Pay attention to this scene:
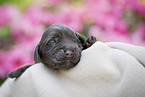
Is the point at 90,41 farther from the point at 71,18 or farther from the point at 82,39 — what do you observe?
the point at 71,18

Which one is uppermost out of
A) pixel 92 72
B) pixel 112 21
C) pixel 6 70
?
pixel 92 72

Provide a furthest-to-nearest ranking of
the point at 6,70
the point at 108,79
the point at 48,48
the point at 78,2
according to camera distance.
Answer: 1. the point at 78,2
2. the point at 6,70
3. the point at 48,48
4. the point at 108,79

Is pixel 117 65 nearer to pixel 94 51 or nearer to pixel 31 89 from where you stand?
pixel 94 51

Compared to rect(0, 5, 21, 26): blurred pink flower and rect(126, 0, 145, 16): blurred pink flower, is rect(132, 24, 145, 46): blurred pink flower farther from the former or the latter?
rect(0, 5, 21, 26): blurred pink flower

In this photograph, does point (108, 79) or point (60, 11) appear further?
point (60, 11)

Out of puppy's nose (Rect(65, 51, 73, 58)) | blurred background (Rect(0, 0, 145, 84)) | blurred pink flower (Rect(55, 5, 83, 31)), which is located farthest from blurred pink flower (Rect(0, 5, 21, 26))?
puppy's nose (Rect(65, 51, 73, 58))

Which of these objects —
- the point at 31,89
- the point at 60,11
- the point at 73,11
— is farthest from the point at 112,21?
the point at 31,89

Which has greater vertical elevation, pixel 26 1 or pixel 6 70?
pixel 26 1

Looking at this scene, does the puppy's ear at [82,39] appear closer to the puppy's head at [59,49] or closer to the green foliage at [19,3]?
the puppy's head at [59,49]
